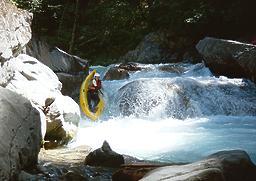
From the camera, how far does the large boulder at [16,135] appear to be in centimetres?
476

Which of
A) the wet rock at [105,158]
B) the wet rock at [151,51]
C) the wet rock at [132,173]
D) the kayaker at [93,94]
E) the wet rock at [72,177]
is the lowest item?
the wet rock at [151,51]

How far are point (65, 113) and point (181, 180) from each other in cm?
507

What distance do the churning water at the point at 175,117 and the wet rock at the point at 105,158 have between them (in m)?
1.51

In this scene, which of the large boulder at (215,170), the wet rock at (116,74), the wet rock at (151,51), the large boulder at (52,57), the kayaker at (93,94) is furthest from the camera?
the wet rock at (151,51)

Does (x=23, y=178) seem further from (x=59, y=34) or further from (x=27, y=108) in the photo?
(x=59, y=34)

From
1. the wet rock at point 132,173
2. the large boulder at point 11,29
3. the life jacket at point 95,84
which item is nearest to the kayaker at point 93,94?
the life jacket at point 95,84

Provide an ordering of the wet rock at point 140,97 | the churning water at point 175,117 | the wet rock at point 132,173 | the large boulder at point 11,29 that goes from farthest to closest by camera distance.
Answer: the wet rock at point 140,97
the churning water at point 175,117
the large boulder at point 11,29
the wet rock at point 132,173

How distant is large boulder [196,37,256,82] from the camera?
1305 cm

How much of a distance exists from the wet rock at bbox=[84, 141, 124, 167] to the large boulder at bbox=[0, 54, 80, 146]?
1.98m

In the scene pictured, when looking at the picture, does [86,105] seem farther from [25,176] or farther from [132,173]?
[132,173]

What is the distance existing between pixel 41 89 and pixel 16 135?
309 cm

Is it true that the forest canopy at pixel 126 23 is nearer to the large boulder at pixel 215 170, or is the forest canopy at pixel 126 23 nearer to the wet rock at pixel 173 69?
the wet rock at pixel 173 69

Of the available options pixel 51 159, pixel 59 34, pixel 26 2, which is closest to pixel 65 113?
pixel 51 159

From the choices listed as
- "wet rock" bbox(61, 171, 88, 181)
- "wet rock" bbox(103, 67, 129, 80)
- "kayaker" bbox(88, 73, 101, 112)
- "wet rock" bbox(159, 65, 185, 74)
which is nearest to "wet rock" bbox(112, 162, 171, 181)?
"wet rock" bbox(61, 171, 88, 181)
